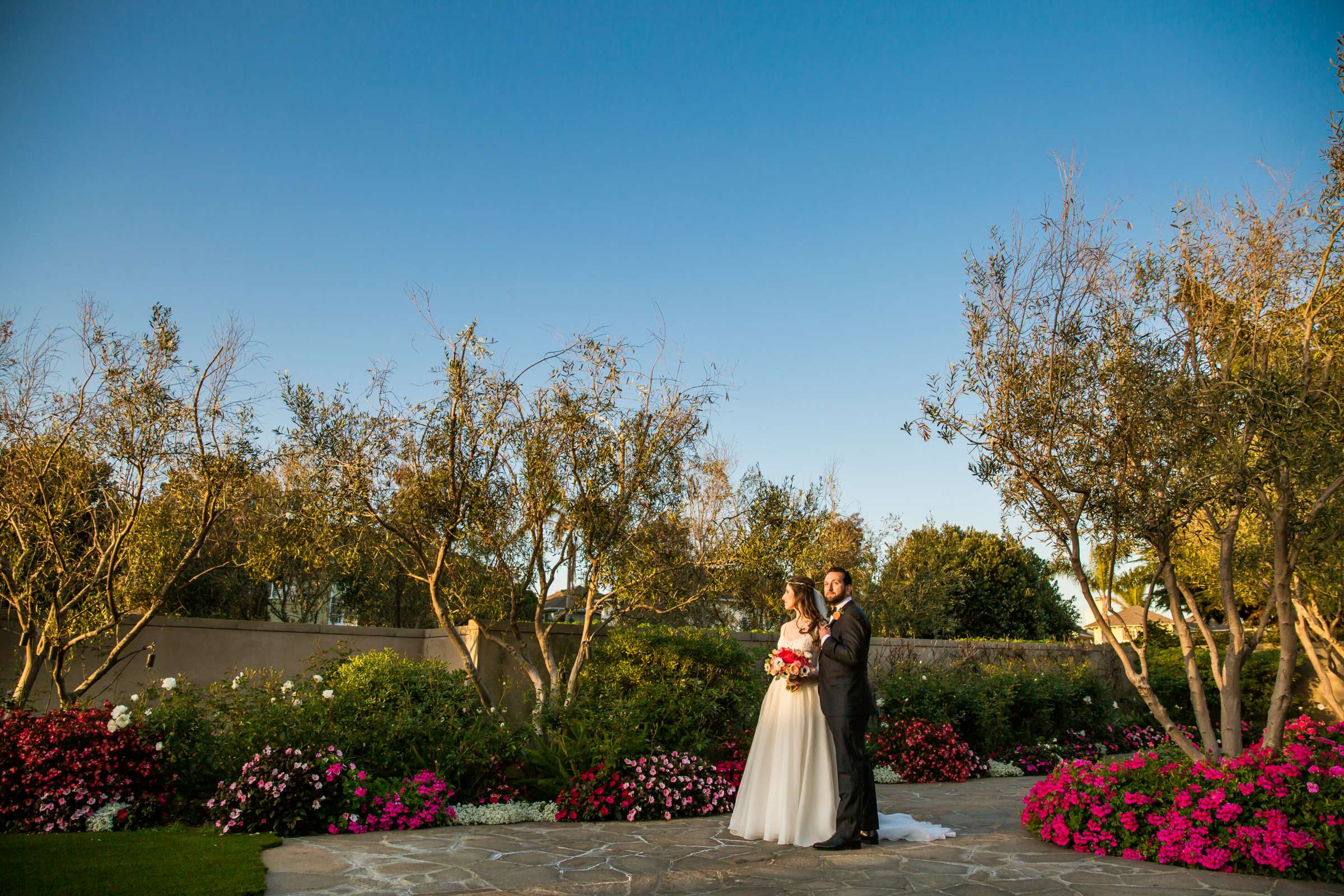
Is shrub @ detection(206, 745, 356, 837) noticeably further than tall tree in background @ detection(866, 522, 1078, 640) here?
No

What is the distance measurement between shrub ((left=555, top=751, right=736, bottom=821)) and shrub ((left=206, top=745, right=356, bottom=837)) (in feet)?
6.91

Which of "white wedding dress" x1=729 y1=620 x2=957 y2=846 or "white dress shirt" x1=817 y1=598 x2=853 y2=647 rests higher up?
"white dress shirt" x1=817 y1=598 x2=853 y2=647

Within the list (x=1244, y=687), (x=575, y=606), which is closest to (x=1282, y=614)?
(x=575, y=606)

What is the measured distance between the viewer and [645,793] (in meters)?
8.21

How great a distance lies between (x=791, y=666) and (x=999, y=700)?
Answer: 716cm

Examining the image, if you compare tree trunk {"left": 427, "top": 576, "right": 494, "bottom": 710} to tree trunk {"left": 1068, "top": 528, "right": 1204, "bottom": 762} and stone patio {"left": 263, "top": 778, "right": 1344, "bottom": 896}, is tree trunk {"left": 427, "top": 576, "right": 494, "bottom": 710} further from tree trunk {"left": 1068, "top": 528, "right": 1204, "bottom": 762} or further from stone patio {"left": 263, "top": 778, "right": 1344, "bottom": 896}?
tree trunk {"left": 1068, "top": 528, "right": 1204, "bottom": 762}

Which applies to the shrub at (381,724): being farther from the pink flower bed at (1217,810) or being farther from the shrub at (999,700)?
the shrub at (999,700)

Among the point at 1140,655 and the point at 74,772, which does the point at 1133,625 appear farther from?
the point at 74,772

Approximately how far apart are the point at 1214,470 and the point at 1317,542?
3.35 metres

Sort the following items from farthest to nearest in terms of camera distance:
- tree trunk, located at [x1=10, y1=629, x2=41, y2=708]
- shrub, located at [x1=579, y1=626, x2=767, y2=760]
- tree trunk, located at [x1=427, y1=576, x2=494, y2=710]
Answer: shrub, located at [x1=579, y1=626, x2=767, y2=760] → tree trunk, located at [x1=427, y1=576, x2=494, y2=710] → tree trunk, located at [x1=10, y1=629, x2=41, y2=708]

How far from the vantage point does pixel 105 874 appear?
5176 mm

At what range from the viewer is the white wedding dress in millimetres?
6836

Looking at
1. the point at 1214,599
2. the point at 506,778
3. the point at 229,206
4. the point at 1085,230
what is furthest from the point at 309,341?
the point at 1214,599

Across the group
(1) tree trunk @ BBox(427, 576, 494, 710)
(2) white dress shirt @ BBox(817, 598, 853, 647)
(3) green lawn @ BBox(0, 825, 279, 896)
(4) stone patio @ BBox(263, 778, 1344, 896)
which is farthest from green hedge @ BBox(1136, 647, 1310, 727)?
(3) green lawn @ BBox(0, 825, 279, 896)
